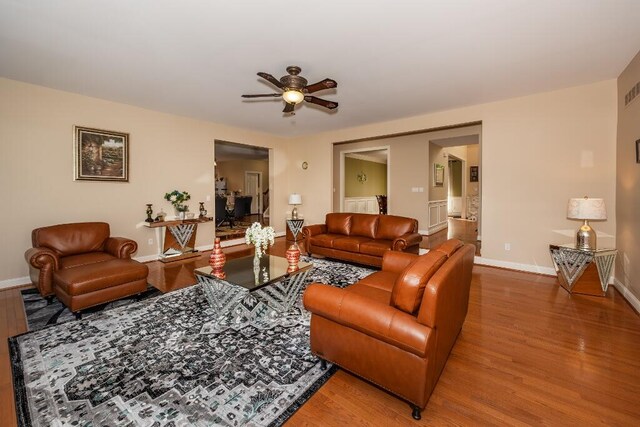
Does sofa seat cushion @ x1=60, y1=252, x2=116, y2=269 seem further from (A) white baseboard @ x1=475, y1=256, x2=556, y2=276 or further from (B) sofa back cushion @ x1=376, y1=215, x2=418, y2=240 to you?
(A) white baseboard @ x1=475, y1=256, x2=556, y2=276

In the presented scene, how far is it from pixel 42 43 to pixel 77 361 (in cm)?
304

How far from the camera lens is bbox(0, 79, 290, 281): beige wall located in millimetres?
3744

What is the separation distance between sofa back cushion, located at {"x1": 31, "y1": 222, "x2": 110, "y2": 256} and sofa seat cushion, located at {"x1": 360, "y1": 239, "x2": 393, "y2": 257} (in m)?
3.84

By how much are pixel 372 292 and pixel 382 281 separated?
283 millimetres

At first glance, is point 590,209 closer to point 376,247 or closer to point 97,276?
point 376,247

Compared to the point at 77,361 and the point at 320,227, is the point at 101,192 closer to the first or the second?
the point at 77,361

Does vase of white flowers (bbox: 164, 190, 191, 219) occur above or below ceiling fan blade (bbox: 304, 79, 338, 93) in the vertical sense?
below

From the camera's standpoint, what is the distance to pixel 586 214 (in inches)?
131

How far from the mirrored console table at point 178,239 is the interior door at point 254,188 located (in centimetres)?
689

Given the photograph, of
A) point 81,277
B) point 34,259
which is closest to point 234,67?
point 81,277

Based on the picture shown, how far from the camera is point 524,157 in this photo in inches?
171

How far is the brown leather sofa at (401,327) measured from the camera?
4.88 feet

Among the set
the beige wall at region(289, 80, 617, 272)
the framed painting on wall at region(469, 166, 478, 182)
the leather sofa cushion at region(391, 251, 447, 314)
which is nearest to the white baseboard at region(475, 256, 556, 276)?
the beige wall at region(289, 80, 617, 272)

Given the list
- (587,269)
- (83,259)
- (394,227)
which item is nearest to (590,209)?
(587,269)
